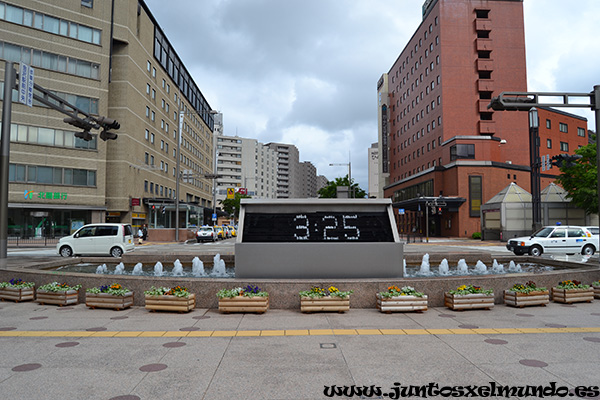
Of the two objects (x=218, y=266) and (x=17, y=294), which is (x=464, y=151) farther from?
(x=17, y=294)

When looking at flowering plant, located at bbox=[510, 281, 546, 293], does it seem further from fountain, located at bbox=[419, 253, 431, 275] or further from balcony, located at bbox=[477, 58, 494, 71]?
balcony, located at bbox=[477, 58, 494, 71]

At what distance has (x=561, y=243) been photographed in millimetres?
25047

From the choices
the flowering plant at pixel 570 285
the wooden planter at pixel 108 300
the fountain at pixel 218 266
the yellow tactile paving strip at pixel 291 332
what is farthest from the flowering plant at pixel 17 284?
the flowering plant at pixel 570 285

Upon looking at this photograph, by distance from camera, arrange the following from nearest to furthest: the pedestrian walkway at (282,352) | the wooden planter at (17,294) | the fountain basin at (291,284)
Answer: the pedestrian walkway at (282,352) < the fountain basin at (291,284) < the wooden planter at (17,294)

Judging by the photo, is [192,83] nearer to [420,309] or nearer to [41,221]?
[41,221]

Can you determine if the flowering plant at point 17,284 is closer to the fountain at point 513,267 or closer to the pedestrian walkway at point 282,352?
the pedestrian walkway at point 282,352

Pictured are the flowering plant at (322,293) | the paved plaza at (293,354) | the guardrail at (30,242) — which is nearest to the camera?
the paved plaza at (293,354)

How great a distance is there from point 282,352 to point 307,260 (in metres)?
5.26

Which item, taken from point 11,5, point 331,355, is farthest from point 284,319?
point 11,5

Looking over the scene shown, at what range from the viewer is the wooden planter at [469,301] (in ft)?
33.2

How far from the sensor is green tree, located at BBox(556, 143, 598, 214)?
39.7 m

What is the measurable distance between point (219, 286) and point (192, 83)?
84.1 metres

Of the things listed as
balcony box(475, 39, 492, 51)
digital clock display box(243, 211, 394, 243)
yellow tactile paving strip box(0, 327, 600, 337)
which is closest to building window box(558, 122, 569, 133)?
balcony box(475, 39, 492, 51)

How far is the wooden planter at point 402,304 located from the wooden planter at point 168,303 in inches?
182
